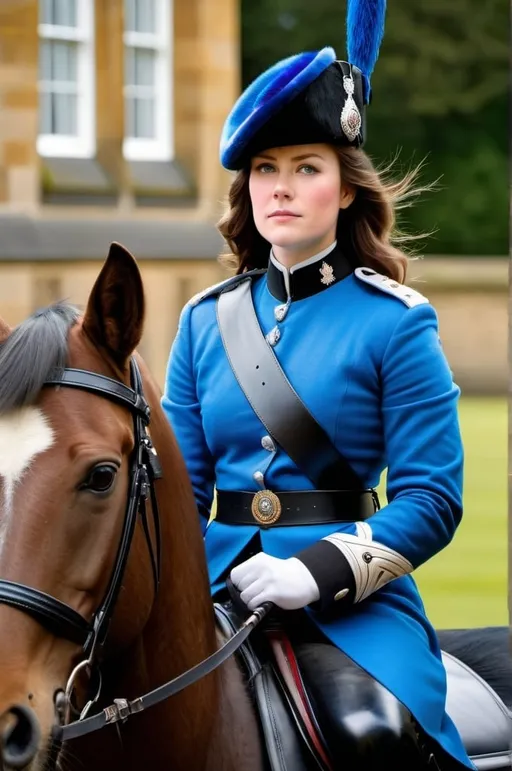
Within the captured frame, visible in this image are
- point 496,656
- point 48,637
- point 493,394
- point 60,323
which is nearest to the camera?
point 48,637

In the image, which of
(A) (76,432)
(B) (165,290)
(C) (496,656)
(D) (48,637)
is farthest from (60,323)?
(B) (165,290)

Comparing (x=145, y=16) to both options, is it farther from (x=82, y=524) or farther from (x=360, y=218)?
(x=82, y=524)

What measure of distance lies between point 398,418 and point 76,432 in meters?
0.70

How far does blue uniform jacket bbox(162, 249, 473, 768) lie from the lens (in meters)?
2.98

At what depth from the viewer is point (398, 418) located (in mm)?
3012

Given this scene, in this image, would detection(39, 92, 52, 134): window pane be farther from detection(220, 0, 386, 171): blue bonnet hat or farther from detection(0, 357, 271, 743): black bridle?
detection(0, 357, 271, 743): black bridle

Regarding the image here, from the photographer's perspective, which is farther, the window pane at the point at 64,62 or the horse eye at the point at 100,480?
the window pane at the point at 64,62

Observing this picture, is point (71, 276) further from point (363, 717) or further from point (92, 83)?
point (363, 717)

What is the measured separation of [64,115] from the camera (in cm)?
1856

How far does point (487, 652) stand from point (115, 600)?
1.35 metres

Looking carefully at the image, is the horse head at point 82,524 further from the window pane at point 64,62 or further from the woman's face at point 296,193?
the window pane at point 64,62

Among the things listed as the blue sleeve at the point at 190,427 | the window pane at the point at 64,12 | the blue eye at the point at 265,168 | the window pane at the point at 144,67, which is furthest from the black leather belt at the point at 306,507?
the window pane at the point at 144,67

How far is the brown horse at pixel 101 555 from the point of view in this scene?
8.11 feet

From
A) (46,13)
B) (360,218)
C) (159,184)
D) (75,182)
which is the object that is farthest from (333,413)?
(46,13)
